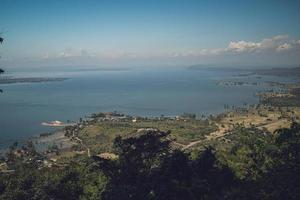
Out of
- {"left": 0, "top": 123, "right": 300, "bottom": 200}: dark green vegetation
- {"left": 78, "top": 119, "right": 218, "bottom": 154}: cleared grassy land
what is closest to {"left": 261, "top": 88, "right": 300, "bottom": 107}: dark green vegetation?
{"left": 78, "top": 119, "right": 218, "bottom": 154}: cleared grassy land

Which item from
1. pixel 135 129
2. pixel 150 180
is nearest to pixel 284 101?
pixel 135 129

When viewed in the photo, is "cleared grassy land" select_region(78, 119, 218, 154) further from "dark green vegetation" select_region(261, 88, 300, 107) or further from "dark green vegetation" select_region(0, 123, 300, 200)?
"dark green vegetation" select_region(261, 88, 300, 107)

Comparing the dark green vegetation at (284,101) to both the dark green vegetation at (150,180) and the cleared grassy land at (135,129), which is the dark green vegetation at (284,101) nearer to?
the cleared grassy land at (135,129)

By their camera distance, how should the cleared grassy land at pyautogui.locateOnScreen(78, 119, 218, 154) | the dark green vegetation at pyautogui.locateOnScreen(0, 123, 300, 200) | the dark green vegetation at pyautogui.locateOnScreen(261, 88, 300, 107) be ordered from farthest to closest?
the dark green vegetation at pyautogui.locateOnScreen(261, 88, 300, 107), the cleared grassy land at pyautogui.locateOnScreen(78, 119, 218, 154), the dark green vegetation at pyautogui.locateOnScreen(0, 123, 300, 200)

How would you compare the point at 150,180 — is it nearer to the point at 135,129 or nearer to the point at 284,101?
the point at 135,129

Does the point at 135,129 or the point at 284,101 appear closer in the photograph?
the point at 135,129

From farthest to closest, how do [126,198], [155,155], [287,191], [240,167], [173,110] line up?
[173,110]
[240,167]
[155,155]
[126,198]
[287,191]

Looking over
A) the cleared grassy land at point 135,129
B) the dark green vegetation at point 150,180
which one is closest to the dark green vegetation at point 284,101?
the cleared grassy land at point 135,129

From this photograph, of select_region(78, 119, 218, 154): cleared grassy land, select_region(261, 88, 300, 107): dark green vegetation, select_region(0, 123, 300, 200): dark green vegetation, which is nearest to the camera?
select_region(0, 123, 300, 200): dark green vegetation

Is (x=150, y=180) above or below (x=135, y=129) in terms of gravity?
above

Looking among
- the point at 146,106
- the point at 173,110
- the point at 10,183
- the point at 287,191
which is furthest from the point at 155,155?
the point at 146,106

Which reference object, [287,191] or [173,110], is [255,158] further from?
[173,110]
